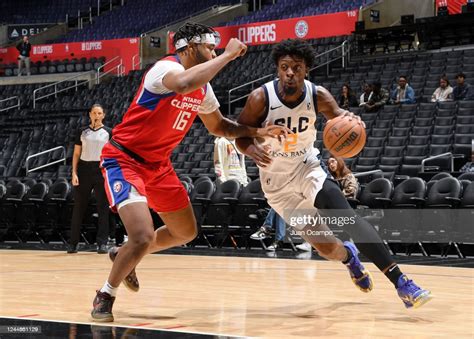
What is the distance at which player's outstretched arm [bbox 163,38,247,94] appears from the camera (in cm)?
434

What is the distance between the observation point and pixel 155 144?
4.88m

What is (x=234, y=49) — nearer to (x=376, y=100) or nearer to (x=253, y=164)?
(x=253, y=164)

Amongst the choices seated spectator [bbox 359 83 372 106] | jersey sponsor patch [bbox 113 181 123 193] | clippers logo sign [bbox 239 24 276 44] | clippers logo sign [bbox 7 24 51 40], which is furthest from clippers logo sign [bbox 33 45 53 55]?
jersey sponsor patch [bbox 113 181 123 193]

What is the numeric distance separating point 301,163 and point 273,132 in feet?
1.51

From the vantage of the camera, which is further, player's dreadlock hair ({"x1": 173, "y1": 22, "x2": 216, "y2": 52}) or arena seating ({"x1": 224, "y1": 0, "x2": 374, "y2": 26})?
arena seating ({"x1": 224, "y1": 0, "x2": 374, "y2": 26})

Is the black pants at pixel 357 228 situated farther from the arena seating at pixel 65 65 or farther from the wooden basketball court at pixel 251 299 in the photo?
the arena seating at pixel 65 65

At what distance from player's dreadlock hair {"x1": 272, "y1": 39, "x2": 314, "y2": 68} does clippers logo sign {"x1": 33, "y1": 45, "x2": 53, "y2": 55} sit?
23.9 meters

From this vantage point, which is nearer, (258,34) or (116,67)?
(258,34)

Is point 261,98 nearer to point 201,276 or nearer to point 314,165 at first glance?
point 314,165

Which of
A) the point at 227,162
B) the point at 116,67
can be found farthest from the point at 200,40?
the point at 116,67

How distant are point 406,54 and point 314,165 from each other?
47.1 ft

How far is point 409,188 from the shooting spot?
10.1 metres

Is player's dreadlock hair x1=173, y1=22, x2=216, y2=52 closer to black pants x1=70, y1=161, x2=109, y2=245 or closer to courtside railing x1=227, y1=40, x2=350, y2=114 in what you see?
black pants x1=70, y1=161, x2=109, y2=245

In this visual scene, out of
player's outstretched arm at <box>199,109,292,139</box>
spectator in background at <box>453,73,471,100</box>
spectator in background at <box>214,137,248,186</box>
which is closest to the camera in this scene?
player's outstretched arm at <box>199,109,292,139</box>
